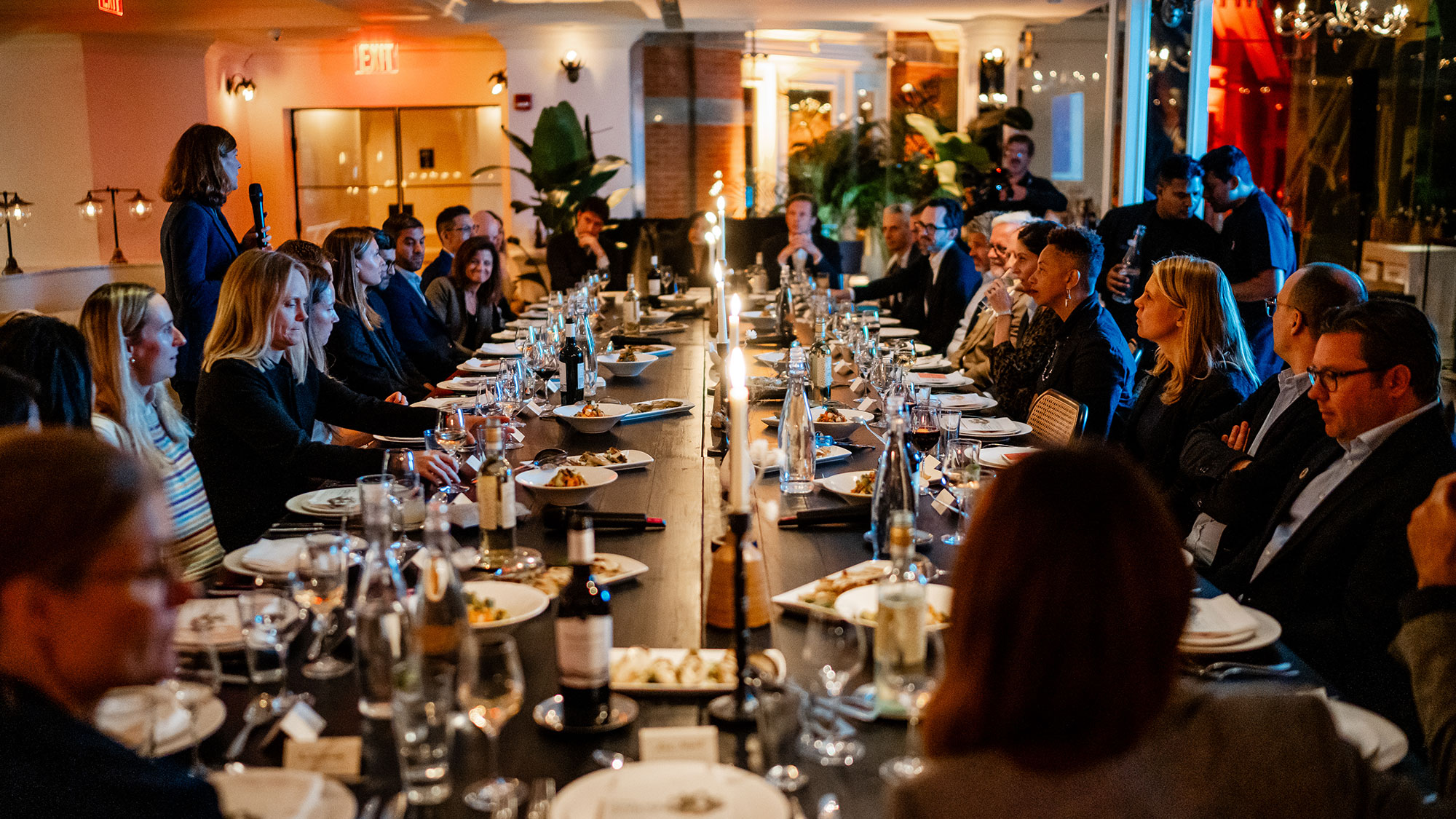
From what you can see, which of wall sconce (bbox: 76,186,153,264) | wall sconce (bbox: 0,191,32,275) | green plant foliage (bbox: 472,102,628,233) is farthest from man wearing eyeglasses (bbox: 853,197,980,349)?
wall sconce (bbox: 76,186,153,264)

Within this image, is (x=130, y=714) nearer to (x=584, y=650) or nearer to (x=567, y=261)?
(x=584, y=650)

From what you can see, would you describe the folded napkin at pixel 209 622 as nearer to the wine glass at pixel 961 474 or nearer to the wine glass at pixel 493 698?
the wine glass at pixel 493 698

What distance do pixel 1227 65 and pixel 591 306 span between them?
4460 mm

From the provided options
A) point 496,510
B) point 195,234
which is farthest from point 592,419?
point 195,234

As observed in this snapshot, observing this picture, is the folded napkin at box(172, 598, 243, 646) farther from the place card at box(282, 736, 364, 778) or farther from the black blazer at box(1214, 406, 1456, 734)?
the black blazer at box(1214, 406, 1456, 734)

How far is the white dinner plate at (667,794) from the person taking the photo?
1.13m

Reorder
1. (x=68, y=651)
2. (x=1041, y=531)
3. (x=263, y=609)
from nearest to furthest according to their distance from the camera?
(x=1041, y=531) < (x=68, y=651) < (x=263, y=609)

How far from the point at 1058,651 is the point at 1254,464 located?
190 cm

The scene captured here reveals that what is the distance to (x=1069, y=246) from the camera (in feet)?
12.3

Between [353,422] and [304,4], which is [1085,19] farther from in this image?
[353,422]

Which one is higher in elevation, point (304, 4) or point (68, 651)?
point (304, 4)

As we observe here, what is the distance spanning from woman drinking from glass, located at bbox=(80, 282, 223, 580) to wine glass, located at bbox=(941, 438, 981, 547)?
1.40 meters

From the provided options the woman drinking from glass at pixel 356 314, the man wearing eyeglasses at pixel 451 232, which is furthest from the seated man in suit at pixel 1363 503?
the man wearing eyeglasses at pixel 451 232

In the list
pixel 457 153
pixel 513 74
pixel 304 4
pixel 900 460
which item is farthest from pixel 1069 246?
pixel 457 153
